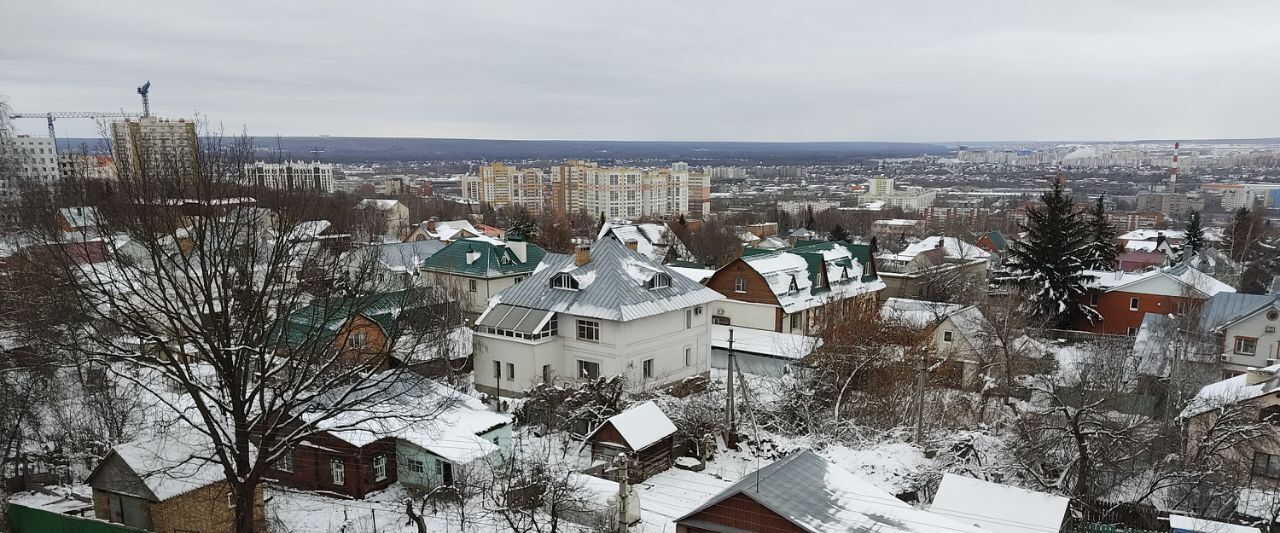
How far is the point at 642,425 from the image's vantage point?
65.0 ft

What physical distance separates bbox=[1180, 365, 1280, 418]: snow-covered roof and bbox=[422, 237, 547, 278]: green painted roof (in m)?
28.1

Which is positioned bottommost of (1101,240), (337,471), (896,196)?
(896,196)

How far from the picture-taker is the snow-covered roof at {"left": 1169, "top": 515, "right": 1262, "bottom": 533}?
14492 mm

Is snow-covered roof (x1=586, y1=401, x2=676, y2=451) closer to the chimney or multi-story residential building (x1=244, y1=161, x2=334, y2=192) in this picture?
multi-story residential building (x1=244, y1=161, x2=334, y2=192)

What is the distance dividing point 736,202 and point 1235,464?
527 ft

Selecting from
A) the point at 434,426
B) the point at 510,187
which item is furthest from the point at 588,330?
the point at 510,187

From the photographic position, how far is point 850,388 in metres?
25.1

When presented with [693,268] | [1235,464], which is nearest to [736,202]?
[693,268]

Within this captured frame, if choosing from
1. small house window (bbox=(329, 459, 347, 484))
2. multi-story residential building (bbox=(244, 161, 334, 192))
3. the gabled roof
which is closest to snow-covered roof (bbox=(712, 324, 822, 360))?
the gabled roof

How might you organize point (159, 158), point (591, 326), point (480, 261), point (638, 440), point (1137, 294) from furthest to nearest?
point (480, 261) → point (1137, 294) → point (591, 326) → point (638, 440) → point (159, 158)

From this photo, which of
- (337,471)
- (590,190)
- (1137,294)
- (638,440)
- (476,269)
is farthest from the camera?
(590,190)

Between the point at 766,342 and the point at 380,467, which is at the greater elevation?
the point at 380,467

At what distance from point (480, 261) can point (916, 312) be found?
2071 centimetres

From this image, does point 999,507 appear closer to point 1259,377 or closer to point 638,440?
point 638,440
